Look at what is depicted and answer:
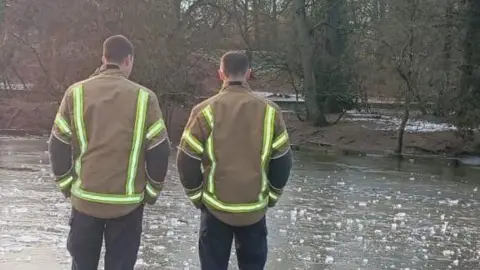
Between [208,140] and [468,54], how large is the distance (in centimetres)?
2319

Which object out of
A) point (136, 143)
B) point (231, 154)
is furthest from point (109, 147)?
point (231, 154)

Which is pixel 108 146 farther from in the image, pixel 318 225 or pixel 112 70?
pixel 318 225

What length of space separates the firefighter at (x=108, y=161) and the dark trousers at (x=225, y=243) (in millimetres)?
487

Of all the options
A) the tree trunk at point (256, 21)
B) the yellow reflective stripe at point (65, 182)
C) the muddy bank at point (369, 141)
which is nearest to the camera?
the yellow reflective stripe at point (65, 182)

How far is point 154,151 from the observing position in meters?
5.05

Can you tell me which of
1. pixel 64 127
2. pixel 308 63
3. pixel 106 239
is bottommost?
pixel 308 63

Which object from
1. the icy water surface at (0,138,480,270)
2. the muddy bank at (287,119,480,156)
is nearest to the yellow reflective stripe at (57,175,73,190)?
the icy water surface at (0,138,480,270)

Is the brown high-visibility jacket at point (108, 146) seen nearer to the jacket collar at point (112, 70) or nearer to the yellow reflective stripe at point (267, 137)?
the jacket collar at point (112, 70)

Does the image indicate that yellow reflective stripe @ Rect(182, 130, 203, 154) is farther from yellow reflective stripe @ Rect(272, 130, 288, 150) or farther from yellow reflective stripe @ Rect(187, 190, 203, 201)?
yellow reflective stripe @ Rect(272, 130, 288, 150)

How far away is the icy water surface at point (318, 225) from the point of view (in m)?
8.40

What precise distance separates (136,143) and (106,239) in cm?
67

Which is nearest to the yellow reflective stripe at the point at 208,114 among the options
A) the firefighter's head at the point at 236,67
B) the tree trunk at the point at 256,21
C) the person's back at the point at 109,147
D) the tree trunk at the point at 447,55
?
the firefighter's head at the point at 236,67

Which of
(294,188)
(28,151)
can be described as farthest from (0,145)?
(294,188)

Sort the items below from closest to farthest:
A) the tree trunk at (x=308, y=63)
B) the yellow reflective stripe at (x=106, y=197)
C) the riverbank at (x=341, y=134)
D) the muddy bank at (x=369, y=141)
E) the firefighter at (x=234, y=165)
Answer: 1. the yellow reflective stripe at (x=106, y=197)
2. the firefighter at (x=234, y=165)
3. the muddy bank at (x=369, y=141)
4. the riverbank at (x=341, y=134)
5. the tree trunk at (x=308, y=63)
